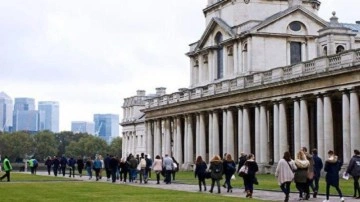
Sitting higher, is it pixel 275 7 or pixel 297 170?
pixel 275 7

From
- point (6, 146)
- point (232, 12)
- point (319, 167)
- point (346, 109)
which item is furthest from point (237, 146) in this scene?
point (6, 146)

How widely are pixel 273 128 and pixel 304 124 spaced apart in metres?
7.86

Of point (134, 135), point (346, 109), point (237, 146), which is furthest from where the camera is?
point (134, 135)

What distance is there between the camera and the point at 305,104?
195 ft

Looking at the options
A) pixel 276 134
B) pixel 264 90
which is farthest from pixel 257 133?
pixel 264 90

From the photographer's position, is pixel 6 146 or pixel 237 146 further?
pixel 6 146

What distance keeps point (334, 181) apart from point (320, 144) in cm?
2787

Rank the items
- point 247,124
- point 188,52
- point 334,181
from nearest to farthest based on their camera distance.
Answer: point 334,181 < point 247,124 < point 188,52

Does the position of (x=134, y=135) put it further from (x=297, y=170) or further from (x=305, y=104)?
(x=297, y=170)

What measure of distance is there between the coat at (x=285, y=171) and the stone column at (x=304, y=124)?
29454mm

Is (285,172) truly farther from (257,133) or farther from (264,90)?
(257,133)

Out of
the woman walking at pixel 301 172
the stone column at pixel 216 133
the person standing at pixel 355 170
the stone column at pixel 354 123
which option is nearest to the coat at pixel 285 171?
the woman walking at pixel 301 172

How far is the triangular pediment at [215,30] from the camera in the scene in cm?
8325

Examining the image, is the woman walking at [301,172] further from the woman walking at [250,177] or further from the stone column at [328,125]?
the stone column at [328,125]
